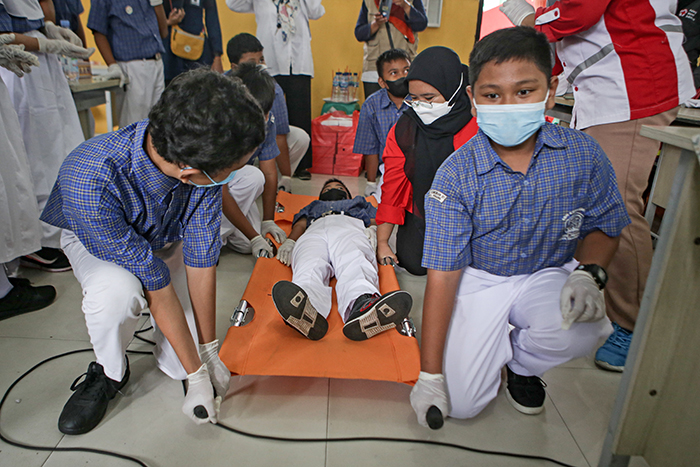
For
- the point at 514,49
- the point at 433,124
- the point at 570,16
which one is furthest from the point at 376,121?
the point at 514,49

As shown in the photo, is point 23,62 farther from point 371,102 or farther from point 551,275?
point 551,275

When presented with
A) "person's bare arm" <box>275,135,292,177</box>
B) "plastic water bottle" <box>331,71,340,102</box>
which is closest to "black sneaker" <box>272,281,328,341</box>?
"person's bare arm" <box>275,135,292,177</box>

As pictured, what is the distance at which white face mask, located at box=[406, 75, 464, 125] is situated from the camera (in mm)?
1720

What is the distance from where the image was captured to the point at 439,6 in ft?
15.0

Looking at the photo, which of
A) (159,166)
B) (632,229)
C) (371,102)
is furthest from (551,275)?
(371,102)

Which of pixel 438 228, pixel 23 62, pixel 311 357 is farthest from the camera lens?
pixel 23 62

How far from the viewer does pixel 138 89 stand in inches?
120

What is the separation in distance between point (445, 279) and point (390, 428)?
46cm

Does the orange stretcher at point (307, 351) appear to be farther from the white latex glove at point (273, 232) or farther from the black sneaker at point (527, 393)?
the white latex glove at point (273, 232)

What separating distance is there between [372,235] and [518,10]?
3.72 ft

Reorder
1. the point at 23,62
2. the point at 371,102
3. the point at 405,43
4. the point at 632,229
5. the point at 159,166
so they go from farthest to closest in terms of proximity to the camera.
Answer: the point at 405,43, the point at 371,102, the point at 23,62, the point at 632,229, the point at 159,166

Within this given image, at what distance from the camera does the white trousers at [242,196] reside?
2248 millimetres

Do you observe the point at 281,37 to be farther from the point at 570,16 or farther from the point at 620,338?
the point at 620,338

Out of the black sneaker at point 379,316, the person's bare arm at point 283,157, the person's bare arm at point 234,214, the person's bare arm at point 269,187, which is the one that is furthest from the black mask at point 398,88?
the black sneaker at point 379,316
